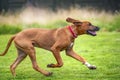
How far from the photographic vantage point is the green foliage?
63.4 ft

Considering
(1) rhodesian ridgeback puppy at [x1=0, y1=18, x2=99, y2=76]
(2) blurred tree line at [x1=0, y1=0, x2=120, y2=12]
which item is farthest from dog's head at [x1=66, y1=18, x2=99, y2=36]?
(2) blurred tree line at [x1=0, y1=0, x2=120, y2=12]

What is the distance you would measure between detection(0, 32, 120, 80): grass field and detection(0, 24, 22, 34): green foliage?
5.24 ft

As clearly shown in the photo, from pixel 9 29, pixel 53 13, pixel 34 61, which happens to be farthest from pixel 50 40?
pixel 53 13

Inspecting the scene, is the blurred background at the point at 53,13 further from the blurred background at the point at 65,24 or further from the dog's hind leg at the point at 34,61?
the dog's hind leg at the point at 34,61

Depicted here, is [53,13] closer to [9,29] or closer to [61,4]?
[61,4]

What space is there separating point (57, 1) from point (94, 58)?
12.2m

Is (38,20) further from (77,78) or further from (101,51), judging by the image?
(77,78)

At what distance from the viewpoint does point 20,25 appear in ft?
66.3

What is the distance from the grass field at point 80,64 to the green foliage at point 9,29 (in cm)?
160

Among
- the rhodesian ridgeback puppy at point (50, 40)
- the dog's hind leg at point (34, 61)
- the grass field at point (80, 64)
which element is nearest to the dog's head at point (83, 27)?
the rhodesian ridgeback puppy at point (50, 40)

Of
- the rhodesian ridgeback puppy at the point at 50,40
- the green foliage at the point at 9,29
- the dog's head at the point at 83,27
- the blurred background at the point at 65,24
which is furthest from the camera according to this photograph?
the green foliage at the point at 9,29

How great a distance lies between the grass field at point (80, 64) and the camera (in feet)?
31.5

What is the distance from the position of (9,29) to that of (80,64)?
8446 mm

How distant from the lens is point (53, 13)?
75.3 feet
